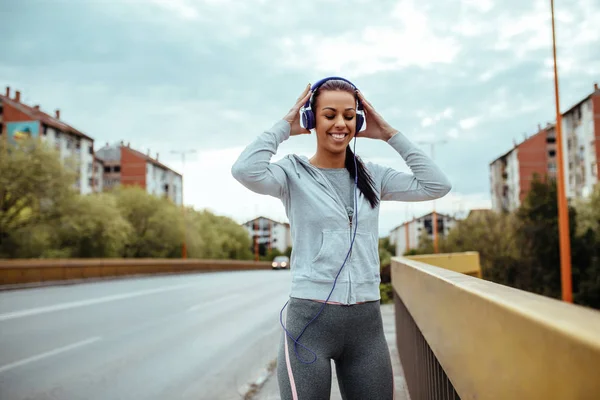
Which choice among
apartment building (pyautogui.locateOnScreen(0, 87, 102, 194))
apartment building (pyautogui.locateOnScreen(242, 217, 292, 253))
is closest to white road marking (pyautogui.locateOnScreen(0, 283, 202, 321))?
apartment building (pyautogui.locateOnScreen(0, 87, 102, 194))

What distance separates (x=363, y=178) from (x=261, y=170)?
413 mm

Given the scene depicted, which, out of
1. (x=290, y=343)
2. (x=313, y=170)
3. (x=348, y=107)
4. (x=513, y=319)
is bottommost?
(x=290, y=343)

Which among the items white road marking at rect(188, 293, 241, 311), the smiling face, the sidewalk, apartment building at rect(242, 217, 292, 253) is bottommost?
white road marking at rect(188, 293, 241, 311)

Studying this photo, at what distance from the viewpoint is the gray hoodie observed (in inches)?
96.9

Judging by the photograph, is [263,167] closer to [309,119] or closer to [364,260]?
[309,119]

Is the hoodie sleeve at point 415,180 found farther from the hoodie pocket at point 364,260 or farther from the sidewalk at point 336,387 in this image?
the sidewalk at point 336,387

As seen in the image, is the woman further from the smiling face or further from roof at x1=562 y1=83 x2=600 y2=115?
roof at x1=562 y1=83 x2=600 y2=115

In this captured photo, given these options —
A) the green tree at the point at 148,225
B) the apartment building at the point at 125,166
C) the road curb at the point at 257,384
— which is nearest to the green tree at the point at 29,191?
the green tree at the point at 148,225

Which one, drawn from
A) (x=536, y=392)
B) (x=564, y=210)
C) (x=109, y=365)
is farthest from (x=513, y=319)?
(x=564, y=210)

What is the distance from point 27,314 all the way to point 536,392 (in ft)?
43.0

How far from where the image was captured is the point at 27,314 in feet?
42.2

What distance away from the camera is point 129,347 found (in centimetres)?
955

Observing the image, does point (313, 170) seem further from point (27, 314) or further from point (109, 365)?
point (27, 314)

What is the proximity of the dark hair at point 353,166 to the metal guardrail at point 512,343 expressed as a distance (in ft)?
1.47
